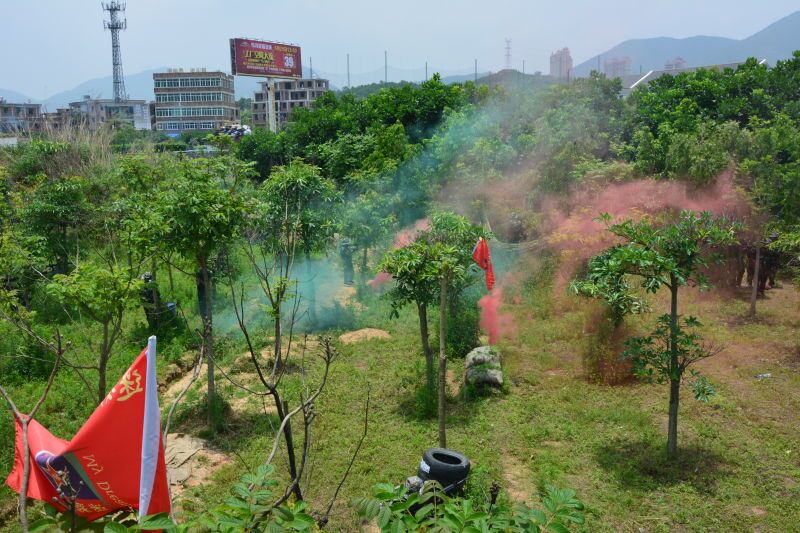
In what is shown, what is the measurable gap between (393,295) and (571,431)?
2.79 meters

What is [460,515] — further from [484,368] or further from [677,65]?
[677,65]

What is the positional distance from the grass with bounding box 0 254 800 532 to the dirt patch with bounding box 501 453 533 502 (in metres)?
0.02

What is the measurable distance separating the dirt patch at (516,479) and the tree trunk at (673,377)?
1.53 m

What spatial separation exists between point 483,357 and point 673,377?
3.04m

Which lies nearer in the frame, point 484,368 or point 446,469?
point 446,469

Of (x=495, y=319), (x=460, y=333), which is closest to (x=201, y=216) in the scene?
(x=460, y=333)

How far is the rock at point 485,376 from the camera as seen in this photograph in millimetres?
8625

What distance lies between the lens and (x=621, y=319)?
30.3 ft

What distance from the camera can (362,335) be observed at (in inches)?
442

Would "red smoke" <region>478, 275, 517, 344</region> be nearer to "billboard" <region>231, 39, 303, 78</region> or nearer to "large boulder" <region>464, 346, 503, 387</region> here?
"large boulder" <region>464, 346, 503, 387</region>

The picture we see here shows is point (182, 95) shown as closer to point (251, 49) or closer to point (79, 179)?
point (251, 49)

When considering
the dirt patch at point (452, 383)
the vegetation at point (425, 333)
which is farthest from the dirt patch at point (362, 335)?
the dirt patch at point (452, 383)

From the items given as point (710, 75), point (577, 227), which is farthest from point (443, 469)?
point (710, 75)

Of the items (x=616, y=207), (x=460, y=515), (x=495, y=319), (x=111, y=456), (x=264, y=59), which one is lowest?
(x=495, y=319)
